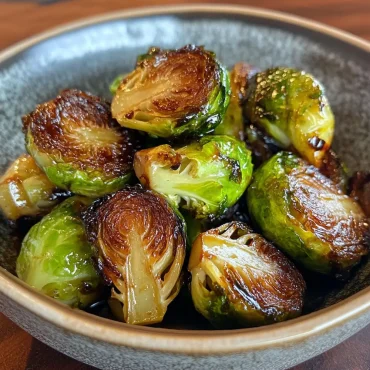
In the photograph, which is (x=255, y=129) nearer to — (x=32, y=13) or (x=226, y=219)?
(x=226, y=219)

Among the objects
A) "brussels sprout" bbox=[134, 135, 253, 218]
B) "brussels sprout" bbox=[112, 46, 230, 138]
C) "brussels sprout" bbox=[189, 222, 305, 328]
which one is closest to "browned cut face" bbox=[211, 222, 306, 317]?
"brussels sprout" bbox=[189, 222, 305, 328]

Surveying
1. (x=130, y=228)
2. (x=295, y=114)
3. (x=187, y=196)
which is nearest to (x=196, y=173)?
(x=187, y=196)

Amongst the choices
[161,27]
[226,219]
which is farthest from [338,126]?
[161,27]

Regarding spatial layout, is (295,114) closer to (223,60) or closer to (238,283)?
(238,283)

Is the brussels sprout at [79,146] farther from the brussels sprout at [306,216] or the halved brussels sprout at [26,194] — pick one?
the brussels sprout at [306,216]

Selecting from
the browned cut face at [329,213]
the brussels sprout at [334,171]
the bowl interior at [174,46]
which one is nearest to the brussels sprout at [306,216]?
the browned cut face at [329,213]
